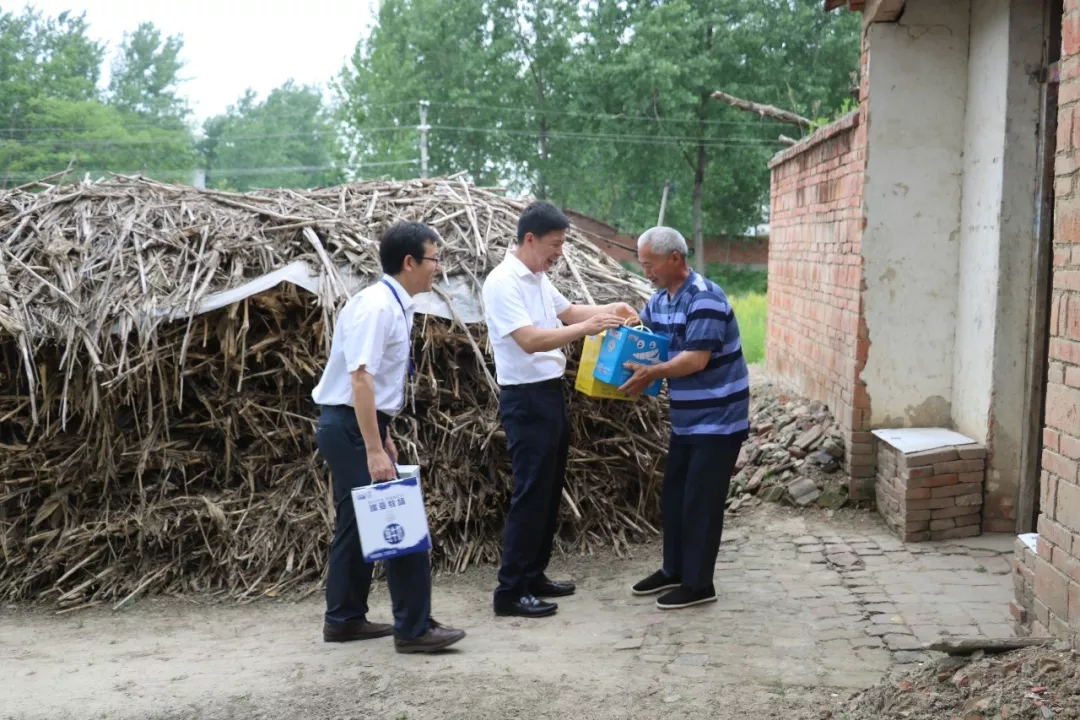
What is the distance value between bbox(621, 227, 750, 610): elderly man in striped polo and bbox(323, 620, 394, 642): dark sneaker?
1327 mm

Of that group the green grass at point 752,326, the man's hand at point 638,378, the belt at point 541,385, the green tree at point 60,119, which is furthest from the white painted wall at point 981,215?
the green tree at point 60,119

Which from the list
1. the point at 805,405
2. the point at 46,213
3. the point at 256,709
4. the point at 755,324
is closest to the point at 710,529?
the point at 256,709

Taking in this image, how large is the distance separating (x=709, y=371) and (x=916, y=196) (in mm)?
2342

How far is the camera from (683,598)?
5.11m

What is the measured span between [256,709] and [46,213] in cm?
415

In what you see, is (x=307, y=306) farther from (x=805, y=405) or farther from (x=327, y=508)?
(x=805, y=405)

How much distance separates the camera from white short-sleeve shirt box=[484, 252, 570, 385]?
4879 mm

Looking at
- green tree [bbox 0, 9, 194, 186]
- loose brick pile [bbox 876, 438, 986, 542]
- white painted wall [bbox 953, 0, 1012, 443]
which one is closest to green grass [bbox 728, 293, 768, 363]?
white painted wall [bbox 953, 0, 1012, 443]

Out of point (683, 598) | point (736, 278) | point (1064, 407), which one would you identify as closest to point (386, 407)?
point (683, 598)

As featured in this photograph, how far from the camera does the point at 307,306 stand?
6133mm

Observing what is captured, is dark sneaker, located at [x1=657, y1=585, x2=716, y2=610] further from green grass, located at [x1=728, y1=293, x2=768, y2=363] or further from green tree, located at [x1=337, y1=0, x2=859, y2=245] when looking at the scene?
green tree, located at [x1=337, y1=0, x2=859, y2=245]

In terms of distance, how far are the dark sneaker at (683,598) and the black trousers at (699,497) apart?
0.03 metres

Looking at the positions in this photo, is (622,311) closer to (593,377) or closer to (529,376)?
(593,377)

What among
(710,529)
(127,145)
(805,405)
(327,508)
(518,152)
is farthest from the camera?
(127,145)
